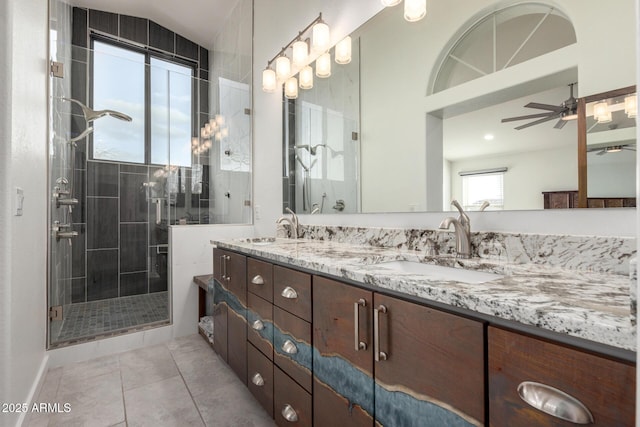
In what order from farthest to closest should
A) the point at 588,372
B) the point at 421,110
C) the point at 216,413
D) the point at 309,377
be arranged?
the point at 216,413, the point at 421,110, the point at 309,377, the point at 588,372

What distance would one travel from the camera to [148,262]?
273cm

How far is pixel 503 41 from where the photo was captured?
1.13 m

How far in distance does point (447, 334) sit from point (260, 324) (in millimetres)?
1000

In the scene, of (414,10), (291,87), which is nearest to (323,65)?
(291,87)

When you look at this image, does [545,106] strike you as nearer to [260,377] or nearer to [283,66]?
[260,377]

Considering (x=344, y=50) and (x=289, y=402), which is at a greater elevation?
(x=344, y=50)

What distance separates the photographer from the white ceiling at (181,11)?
341cm

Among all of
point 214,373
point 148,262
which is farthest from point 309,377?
point 148,262

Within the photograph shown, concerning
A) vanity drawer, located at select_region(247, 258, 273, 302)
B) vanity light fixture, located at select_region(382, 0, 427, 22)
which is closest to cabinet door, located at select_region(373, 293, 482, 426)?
vanity drawer, located at select_region(247, 258, 273, 302)

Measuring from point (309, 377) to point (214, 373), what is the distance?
3.57 feet

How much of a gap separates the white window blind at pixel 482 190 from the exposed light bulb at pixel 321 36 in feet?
4.22

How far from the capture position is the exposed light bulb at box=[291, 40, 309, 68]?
2139mm

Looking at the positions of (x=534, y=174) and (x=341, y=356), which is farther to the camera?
(x=534, y=174)

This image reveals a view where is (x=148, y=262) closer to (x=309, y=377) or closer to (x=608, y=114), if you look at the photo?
(x=309, y=377)
